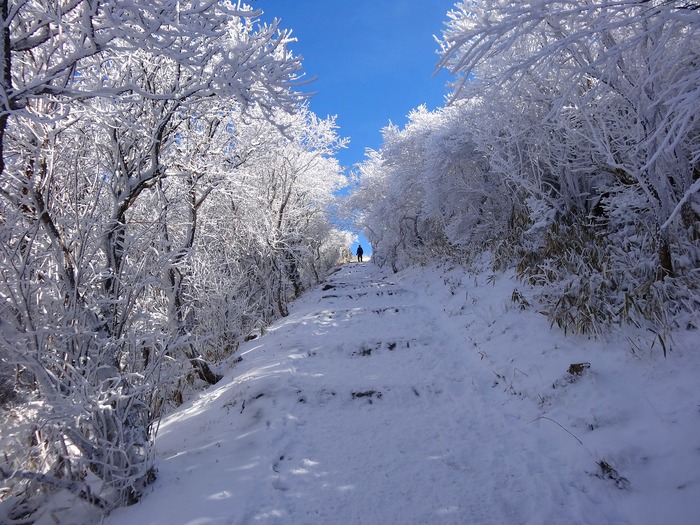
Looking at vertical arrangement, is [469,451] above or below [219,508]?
below

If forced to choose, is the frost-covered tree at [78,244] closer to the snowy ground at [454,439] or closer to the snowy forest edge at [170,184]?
the snowy forest edge at [170,184]

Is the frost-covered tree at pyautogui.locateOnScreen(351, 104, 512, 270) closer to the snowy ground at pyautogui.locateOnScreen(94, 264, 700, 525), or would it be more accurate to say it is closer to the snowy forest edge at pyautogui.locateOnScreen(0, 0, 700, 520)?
the snowy forest edge at pyautogui.locateOnScreen(0, 0, 700, 520)

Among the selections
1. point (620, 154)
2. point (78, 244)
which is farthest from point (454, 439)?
point (620, 154)

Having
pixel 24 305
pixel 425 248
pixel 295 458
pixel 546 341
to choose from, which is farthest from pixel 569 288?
pixel 425 248

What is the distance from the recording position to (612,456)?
283 cm

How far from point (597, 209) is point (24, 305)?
815 centimetres

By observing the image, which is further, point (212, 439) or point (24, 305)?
point (212, 439)

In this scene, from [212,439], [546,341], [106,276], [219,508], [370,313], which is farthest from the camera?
[370,313]

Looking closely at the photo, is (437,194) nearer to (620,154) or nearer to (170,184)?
(620,154)

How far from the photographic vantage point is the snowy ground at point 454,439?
8.80 feet

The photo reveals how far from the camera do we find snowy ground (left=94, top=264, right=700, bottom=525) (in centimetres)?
268

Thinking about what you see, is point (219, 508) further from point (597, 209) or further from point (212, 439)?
point (597, 209)

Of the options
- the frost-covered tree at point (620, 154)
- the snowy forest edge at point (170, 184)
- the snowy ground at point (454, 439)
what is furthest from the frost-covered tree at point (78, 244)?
the frost-covered tree at point (620, 154)

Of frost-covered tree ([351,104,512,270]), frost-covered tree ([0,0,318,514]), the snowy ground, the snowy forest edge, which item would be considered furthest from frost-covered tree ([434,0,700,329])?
frost-covered tree ([351,104,512,270])
